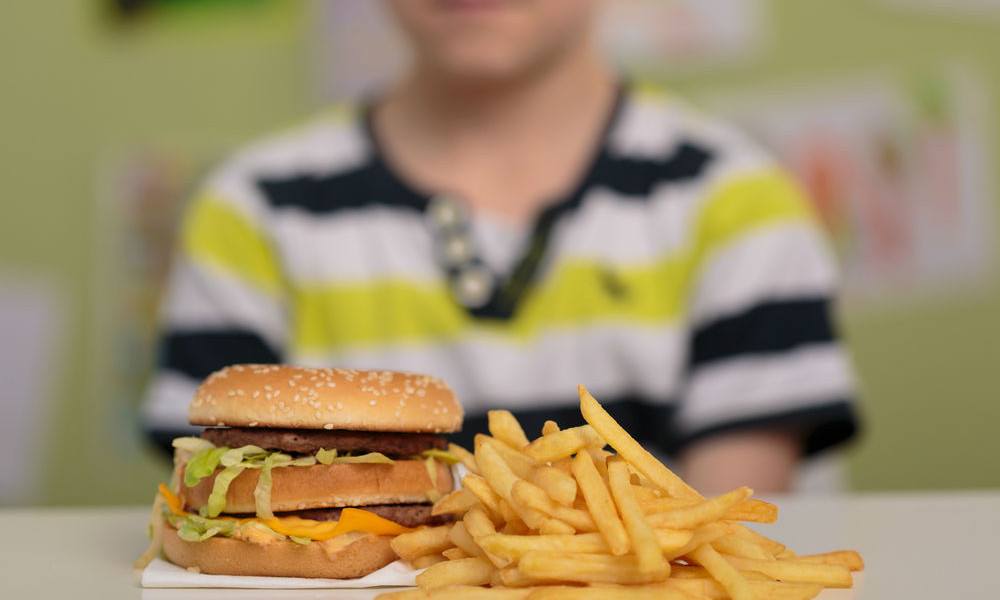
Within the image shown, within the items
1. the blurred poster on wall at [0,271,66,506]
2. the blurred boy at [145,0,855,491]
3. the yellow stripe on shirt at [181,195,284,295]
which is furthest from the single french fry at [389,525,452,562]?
the blurred poster on wall at [0,271,66,506]

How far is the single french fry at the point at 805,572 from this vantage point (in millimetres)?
1123

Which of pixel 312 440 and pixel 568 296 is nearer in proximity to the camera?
pixel 312 440

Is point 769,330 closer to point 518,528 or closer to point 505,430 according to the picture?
point 505,430

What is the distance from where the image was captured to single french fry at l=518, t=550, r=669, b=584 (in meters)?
1.04

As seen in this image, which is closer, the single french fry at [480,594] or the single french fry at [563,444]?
the single french fry at [480,594]

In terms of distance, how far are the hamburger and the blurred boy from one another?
2.75ft

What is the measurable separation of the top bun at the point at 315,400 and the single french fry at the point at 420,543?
13 centimetres

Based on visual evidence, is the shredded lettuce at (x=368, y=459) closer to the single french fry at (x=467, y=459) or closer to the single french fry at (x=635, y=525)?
the single french fry at (x=467, y=459)

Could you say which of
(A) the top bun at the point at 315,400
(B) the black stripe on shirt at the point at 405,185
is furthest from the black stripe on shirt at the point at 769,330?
(A) the top bun at the point at 315,400

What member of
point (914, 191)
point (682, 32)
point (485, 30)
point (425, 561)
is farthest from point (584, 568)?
point (682, 32)

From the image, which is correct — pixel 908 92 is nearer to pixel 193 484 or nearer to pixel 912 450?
pixel 912 450

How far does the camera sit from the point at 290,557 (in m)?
1.25

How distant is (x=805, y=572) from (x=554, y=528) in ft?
0.82

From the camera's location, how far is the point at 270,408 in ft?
4.18
